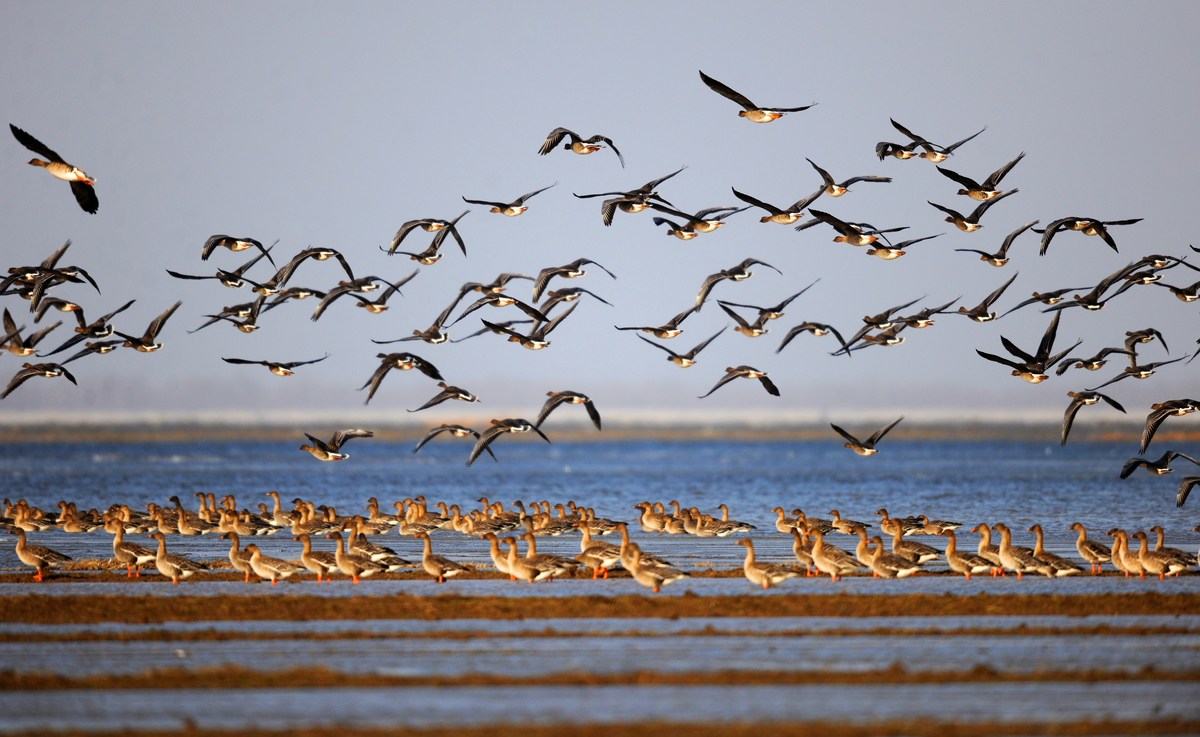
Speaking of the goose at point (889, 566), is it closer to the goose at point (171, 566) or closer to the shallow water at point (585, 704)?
the shallow water at point (585, 704)

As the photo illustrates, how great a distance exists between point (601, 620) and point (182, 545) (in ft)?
50.7

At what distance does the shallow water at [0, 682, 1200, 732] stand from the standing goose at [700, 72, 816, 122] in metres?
10.8

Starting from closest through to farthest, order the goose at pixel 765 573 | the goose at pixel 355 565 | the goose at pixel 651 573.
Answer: the goose at pixel 651 573, the goose at pixel 765 573, the goose at pixel 355 565

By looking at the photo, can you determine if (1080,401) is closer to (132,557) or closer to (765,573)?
(765,573)

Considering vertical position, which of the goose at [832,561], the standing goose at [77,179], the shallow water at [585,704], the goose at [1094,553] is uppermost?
the standing goose at [77,179]

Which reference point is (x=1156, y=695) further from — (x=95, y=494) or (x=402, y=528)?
(x=95, y=494)

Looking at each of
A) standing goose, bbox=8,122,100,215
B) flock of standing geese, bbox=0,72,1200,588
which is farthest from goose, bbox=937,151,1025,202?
standing goose, bbox=8,122,100,215

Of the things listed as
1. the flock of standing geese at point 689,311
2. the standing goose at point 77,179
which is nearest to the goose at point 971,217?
the flock of standing geese at point 689,311

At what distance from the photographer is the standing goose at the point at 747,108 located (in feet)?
70.1

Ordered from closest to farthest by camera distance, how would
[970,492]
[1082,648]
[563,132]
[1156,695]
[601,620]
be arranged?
[1156,695], [1082,648], [601,620], [563,132], [970,492]

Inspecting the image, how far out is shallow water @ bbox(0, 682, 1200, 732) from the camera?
12195 millimetres

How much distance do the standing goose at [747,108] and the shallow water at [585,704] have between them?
10.8 m

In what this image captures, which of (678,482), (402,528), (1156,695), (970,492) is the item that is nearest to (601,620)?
(1156,695)

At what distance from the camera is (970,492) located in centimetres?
5038
